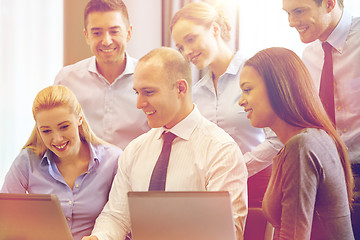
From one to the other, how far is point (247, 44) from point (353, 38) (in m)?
0.82

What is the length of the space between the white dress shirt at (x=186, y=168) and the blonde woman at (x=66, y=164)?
0.36 feet

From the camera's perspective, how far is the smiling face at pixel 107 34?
7.25 feet

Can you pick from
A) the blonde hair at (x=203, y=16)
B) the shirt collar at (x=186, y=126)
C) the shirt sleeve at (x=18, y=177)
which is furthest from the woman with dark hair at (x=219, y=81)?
the shirt sleeve at (x=18, y=177)

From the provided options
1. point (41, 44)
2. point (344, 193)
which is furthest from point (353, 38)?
point (41, 44)

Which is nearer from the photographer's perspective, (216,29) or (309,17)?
(309,17)

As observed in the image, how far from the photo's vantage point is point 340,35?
1.88m

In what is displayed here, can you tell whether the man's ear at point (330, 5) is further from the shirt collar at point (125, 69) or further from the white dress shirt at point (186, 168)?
the shirt collar at point (125, 69)

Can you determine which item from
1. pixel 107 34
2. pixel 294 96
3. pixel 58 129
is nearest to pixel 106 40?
pixel 107 34

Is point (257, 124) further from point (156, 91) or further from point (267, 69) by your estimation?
point (156, 91)

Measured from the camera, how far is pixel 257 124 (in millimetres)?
1522

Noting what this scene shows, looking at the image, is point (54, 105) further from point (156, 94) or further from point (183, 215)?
point (183, 215)

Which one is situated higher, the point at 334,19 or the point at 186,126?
the point at 334,19

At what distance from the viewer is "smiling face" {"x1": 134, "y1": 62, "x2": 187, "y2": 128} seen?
1722 mm

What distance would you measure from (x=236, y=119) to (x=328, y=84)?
0.41 m
